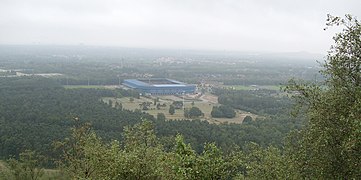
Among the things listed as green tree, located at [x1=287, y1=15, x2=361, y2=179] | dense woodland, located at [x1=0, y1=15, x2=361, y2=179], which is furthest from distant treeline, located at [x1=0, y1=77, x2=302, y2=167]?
green tree, located at [x1=287, y1=15, x2=361, y2=179]

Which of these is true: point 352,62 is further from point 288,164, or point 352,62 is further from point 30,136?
point 30,136

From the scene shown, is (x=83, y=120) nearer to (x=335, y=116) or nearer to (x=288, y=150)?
(x=288, y=150)

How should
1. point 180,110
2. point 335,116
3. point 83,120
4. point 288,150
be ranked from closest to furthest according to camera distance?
point 335,116 → point 288,150 → point 83,120 → point 180,110

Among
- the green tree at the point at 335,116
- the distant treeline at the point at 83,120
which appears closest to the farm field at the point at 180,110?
the distant treeline at the point at 83,120

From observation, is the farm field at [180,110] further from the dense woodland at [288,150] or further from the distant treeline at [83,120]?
the dense woodland at [288,150]

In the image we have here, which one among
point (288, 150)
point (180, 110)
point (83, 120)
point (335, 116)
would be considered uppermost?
point (335, 116)

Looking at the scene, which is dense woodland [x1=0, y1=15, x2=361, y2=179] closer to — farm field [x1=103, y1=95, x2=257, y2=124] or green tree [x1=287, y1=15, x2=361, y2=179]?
green tree [x1=287, y1=15, x2=361, y2=179]

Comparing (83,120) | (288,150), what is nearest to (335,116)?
(288,150)

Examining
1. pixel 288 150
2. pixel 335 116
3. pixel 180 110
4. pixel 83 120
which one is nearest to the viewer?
pixel 335 116
